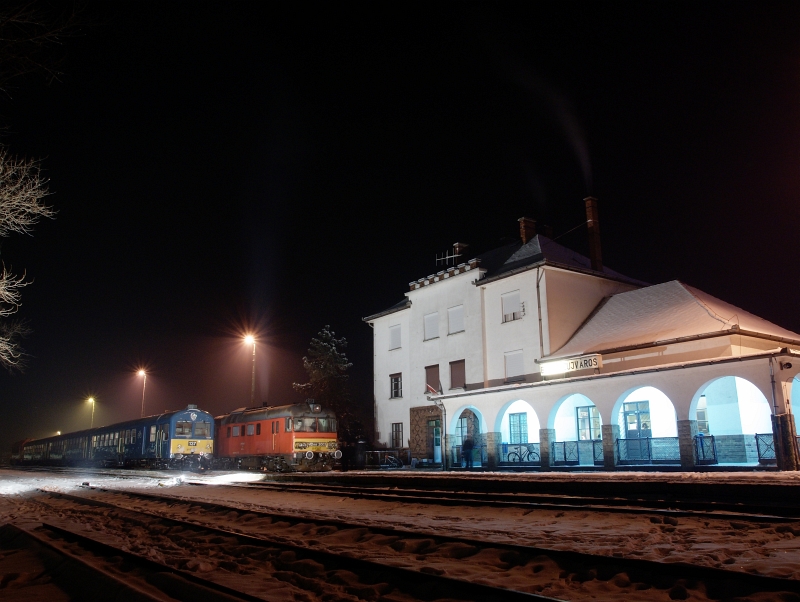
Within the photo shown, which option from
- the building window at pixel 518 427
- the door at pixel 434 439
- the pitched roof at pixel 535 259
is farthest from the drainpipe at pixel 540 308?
the door at pixel 434 439

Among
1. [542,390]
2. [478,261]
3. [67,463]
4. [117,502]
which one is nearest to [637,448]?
[542,390]

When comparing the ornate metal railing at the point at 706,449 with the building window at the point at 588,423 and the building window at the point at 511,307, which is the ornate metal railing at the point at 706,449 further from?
the building window at the point at 511,307

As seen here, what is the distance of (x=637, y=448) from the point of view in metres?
21.8

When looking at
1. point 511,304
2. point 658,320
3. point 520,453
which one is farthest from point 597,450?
Answer: point 511,304

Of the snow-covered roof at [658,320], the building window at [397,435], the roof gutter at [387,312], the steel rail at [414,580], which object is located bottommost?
the steel rail at [414,580]

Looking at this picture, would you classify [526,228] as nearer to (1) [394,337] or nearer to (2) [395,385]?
(1) [394,337]

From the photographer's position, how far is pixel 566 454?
23.9m

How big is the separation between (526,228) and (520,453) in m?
12.0

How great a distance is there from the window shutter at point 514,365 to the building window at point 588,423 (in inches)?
115

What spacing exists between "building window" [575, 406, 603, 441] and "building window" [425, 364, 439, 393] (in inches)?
307

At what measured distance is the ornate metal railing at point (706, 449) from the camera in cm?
1980

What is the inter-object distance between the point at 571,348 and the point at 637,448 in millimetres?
4844

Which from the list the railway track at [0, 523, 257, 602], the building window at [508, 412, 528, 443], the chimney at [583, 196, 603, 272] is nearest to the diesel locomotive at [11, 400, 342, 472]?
the building window at [508, 412, 528, 443]

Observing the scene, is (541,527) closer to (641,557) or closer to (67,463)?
(641,557)
